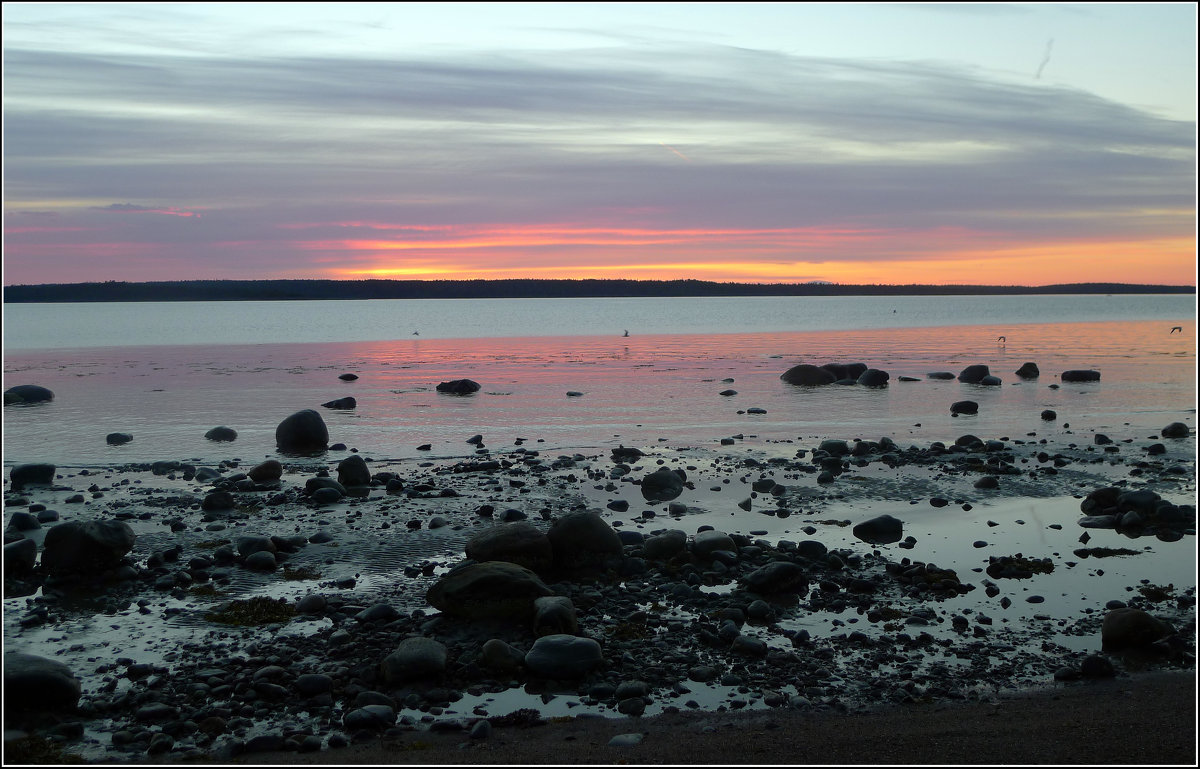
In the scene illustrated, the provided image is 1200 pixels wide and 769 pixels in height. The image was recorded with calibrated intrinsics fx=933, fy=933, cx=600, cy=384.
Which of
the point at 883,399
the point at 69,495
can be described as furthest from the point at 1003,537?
the point at 883,399

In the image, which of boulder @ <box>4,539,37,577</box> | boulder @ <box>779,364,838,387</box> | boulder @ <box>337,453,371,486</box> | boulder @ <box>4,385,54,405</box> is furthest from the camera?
boulder @ <box>779,364,838,387</box>

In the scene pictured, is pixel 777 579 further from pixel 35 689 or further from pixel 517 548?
pixel 35 689

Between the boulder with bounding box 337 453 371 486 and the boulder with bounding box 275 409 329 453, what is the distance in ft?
15.5

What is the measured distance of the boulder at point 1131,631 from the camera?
9.16 m

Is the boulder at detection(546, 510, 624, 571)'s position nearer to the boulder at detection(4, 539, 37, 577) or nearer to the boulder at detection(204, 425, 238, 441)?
the boulder at detection(4, 539, 37, 577)

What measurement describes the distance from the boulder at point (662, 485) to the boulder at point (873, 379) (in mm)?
19829

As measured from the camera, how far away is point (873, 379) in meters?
35.4

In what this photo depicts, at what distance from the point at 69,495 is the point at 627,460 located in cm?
1055

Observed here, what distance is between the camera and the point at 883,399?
3088 cm

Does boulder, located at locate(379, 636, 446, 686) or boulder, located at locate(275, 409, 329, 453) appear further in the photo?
boulder, located at locate(275, 409, 329, 453)

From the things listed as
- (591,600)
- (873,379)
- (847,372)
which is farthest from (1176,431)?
(591,600)

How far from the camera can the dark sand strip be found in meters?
6.96

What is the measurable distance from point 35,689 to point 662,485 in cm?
1065

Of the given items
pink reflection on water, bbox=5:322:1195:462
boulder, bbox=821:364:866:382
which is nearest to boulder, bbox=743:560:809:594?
pink reflection on water, bbox=5:322:1195:462
